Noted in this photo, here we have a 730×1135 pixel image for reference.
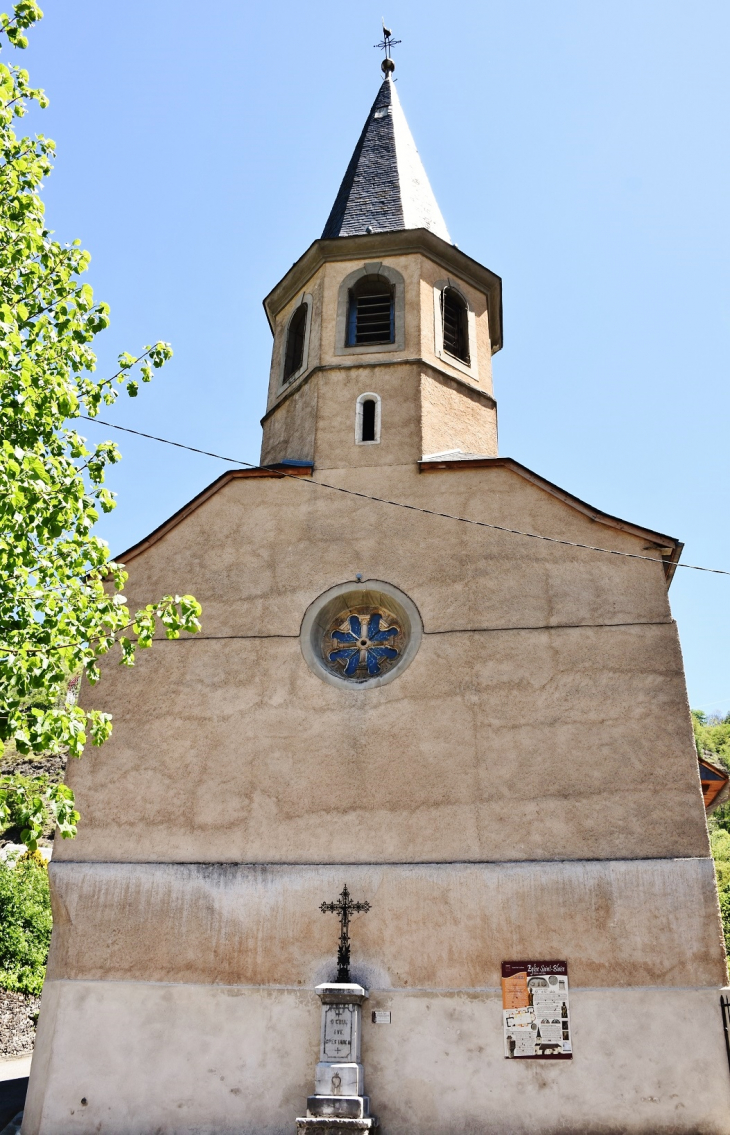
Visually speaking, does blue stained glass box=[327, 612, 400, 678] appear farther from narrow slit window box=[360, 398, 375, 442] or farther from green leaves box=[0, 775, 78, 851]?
green leaves box=[0, 775, 78, 851]

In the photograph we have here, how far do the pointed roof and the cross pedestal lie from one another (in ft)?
37.5

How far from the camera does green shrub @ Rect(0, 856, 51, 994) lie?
766 inches

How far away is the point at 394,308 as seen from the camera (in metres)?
14.4

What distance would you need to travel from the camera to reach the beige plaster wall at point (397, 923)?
30.1 feet

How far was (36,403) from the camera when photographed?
26.0 ft

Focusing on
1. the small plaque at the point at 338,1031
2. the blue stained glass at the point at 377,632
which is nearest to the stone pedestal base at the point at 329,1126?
the small plaque at the point at 338,1031

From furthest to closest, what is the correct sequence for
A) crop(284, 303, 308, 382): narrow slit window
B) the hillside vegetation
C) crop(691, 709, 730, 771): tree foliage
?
crop(691, 709, 730, 771): tree foliage, the hillside vegetation, crop(284, 303, 308, 382): narrow slit window

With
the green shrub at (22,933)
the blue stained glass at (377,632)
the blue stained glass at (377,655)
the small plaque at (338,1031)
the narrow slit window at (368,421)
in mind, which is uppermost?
the narrow slit window at (368,421)

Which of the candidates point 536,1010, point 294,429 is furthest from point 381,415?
point 536,1010

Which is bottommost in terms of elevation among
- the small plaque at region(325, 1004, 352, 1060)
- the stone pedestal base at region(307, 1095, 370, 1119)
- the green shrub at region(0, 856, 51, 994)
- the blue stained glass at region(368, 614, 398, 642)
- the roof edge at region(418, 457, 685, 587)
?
the stone pedestal base at region(307, 1095, 370, 1119)

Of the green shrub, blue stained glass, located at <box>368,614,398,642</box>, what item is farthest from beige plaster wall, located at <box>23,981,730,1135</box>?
the green shrub

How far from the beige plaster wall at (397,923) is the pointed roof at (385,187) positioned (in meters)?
10.3

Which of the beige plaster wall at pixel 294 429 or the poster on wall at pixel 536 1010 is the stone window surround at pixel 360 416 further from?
the poster on wall at pixel 536 1010

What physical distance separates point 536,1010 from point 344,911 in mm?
2115
